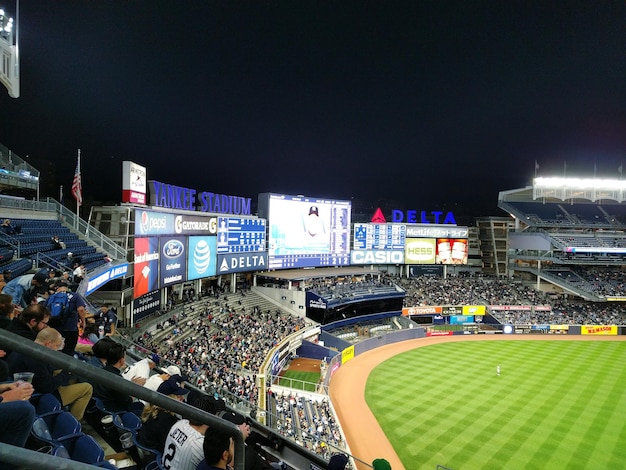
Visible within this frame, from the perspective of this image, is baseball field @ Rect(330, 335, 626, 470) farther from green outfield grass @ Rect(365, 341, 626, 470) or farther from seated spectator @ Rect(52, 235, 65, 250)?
seated spectator @ Rect(52, 235, 65, 250)

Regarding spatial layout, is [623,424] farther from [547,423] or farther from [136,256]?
[136,256]

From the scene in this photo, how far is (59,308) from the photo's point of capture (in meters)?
6.30

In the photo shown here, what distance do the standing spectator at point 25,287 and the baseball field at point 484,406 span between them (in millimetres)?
15127

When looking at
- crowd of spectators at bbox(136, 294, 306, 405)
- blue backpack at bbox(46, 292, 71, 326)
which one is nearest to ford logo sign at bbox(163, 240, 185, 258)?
crowd of spectators at bbox(136, 294, 306, 405)

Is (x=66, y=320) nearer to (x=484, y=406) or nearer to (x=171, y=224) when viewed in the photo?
(x=171, y=224)

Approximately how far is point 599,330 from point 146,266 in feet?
156

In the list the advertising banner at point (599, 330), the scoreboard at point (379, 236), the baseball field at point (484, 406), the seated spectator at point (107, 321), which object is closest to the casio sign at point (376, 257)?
the scoreboard at point (379, 236)

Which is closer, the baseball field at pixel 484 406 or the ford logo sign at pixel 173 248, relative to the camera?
the baseball field at pixel 484 406

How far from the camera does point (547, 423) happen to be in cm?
2064

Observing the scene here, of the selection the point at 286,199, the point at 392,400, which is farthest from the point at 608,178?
the point at 392,400

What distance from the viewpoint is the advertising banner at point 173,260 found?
24922 mm

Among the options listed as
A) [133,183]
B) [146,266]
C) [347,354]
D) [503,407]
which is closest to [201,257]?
[146,266]

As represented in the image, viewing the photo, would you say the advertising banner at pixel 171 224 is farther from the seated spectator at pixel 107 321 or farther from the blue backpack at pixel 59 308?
the blue backpack at pixel 59 308

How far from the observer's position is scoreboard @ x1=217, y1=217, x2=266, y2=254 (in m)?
32.2
